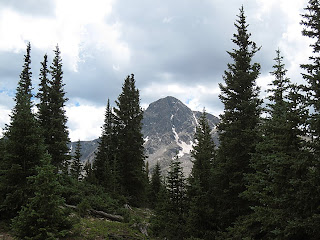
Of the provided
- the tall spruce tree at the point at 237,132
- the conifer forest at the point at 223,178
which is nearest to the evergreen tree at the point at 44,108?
the conifer forest at the point at 223,178

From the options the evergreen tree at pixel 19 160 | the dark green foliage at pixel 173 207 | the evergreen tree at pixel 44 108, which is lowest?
the dark green foliage at pixel 173 207

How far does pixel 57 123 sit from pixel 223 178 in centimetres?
1718

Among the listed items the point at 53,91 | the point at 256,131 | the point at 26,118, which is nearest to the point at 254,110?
the point at 256,131

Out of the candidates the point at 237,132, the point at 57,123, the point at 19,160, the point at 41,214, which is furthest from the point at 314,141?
the point at 57,123

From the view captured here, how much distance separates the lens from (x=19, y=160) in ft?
46.6

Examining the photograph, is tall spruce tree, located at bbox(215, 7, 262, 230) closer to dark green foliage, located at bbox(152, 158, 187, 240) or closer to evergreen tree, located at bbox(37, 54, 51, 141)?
dark green foliage, located at bbox(152, 158, 187, 240)

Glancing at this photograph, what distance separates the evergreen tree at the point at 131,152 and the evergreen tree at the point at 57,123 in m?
8.51

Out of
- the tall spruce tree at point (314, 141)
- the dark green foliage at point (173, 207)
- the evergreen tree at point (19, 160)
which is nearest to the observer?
the tall spruce tree at point (314, 141)

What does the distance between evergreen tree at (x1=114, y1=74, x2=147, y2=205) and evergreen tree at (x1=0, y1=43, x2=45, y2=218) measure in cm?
1676

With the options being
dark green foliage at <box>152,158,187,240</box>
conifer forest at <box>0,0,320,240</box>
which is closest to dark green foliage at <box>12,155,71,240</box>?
conifer forest at <box>0,0,320,240</box>

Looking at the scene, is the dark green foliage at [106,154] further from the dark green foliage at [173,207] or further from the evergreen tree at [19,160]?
the evergreen tree at [19,160]

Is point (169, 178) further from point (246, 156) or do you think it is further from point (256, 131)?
point (256, 131)

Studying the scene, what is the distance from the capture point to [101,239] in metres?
13.4

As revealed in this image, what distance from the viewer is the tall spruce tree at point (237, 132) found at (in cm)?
1418
